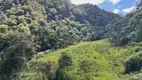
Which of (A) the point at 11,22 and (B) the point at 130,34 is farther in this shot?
(A) the point at 11,22

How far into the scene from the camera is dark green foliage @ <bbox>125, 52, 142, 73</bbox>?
100444 millimetres

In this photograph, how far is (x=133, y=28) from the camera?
172 metres

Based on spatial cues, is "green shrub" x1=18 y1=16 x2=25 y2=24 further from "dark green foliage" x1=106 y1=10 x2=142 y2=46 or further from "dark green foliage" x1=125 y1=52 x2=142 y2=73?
"dark green foliage" x1=125 y1=52 x2=142 y2=73

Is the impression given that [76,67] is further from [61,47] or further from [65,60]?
[61,47]

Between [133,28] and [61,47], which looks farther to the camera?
[133,28]

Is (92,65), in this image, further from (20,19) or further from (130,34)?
(20,19)

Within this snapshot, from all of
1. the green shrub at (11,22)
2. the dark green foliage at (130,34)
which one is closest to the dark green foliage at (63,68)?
the dark green foliage at (130,34)

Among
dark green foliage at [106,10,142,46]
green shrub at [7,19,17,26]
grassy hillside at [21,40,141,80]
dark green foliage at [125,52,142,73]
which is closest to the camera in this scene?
grassy hillside at [21,40,141,80]

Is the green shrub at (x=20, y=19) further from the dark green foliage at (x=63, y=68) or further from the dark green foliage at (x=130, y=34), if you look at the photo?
the dark green foliage at (x=63, y=68)

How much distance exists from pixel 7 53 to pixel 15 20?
104666 millimetres

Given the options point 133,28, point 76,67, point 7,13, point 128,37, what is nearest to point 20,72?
point 76,67

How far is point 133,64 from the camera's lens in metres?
102

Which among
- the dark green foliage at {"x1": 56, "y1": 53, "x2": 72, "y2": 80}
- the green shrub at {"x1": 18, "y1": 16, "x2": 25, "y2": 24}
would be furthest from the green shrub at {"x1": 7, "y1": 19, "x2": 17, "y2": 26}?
the dark green foliage at {"x1": 56, "y1": 53, "x2": 72, "y2": 80}

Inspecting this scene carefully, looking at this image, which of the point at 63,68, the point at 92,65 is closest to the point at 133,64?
the point at 92,65
